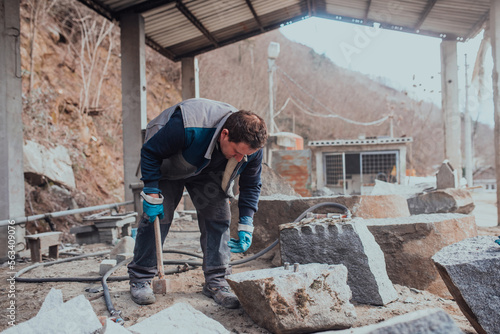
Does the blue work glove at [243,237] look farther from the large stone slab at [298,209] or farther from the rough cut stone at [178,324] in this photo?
the large stone slab at [298,209]

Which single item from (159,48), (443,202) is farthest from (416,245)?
(159,48)

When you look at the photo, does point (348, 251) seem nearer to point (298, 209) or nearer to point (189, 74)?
point (298, 209)

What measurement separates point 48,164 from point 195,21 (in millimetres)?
4414

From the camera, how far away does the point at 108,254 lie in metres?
4.78

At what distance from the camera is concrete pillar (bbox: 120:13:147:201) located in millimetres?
7066

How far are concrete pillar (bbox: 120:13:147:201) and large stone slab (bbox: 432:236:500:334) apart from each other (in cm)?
579

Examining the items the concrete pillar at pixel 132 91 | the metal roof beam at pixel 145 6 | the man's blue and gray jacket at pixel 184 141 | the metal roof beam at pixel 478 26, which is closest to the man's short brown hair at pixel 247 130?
the man's blue and gray jacket at pixel 184 141

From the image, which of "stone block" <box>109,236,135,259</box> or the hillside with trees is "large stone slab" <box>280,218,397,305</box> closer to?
"stone block" <box>109,236,135,259</box>

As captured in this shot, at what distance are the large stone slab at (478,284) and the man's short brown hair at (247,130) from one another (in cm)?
133

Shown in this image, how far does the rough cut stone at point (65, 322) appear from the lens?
1.96 metres

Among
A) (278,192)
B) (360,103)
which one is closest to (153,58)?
(278,192)

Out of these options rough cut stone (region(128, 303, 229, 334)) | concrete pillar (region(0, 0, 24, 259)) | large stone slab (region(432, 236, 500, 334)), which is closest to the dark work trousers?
rough cut stone (region(128, 303, 229, 334))

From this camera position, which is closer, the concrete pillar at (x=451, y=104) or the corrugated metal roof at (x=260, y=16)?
the corrugated metal roof at (x=260, y=16)

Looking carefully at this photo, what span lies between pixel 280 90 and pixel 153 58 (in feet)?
65.3
